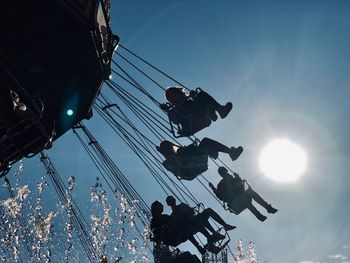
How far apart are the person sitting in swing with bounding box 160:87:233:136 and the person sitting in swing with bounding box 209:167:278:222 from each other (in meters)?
1.76

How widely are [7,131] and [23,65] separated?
7.07 ft

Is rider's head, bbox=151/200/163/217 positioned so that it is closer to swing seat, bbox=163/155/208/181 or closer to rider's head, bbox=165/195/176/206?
rider's head, bbox=165/195/176/206

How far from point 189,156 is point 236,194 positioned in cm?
194

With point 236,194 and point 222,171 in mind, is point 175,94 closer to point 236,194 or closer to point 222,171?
point 222,171

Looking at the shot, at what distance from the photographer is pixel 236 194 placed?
13.0m

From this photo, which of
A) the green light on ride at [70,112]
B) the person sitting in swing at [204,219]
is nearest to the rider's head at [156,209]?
the person sitting in swing at [204,219]

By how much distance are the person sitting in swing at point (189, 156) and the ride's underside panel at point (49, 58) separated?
10.8 feet

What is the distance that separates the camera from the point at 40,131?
11.7 metres

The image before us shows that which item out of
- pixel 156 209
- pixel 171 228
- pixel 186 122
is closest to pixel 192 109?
pixel 186 122

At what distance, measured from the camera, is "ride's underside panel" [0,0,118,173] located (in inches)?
403

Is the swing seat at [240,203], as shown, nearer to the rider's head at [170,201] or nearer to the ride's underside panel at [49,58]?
the rider's head at [170,201]

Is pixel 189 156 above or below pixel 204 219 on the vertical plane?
above

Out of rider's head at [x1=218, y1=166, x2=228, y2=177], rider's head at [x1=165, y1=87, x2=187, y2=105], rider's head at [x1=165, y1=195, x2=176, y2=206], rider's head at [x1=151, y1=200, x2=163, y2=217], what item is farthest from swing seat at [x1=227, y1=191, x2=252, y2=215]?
rider's head at [x1=165, y1=87, x2=187, y2=105]

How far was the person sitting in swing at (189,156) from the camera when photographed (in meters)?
13.1
